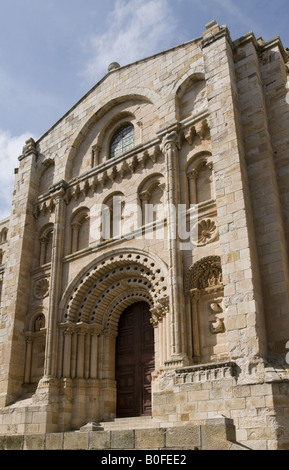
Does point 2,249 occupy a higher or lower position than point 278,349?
higher

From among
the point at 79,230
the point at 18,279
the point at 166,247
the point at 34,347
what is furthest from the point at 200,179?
the point at 34,347

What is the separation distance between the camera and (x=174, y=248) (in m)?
13.5

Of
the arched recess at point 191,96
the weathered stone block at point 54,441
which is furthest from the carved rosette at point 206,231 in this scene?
the weathered stone block at point 54,441

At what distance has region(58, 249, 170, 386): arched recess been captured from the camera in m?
15.1

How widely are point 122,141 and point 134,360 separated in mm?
8529

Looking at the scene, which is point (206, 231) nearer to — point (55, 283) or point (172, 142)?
point (172, 142)

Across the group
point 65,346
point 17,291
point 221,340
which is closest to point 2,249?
point 17,291

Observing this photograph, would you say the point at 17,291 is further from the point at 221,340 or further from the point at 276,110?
the point at 276,110

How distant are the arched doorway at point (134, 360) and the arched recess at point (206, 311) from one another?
8.64ft

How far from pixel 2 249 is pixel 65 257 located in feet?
29.9

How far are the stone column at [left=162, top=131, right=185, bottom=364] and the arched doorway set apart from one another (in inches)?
98.6

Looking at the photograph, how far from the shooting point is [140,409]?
559 inches

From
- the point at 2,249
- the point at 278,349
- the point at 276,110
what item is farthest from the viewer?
the point at 2,249

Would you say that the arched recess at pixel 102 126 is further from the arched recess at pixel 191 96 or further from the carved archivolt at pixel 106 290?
the carved archivolt at pixel 106 290
